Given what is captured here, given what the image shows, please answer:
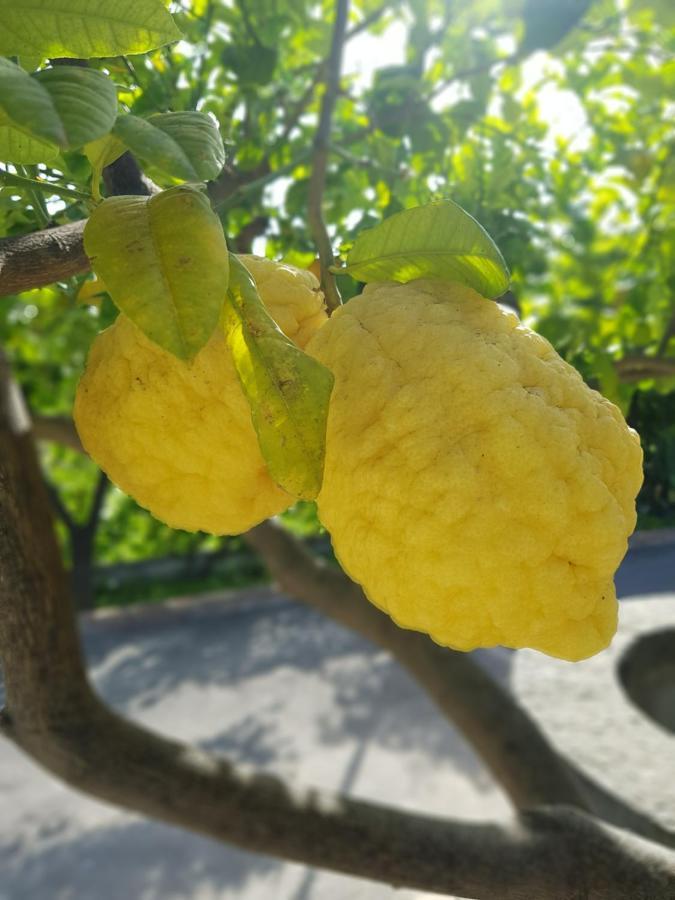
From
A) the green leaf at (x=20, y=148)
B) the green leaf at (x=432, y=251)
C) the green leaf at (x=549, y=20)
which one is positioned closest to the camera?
the green leaf at (x=20, y=148)

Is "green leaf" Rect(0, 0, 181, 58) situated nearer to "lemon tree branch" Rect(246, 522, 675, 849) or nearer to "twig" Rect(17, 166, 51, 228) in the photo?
"twig" Rect(17, 166, 51, 228)

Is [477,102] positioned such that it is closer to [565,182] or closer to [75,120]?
[565,182]

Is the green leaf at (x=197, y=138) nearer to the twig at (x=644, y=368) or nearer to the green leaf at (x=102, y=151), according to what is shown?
the green leaf at (x=102, y=151)

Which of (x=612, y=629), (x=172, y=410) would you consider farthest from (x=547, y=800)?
(x=172, y=410)

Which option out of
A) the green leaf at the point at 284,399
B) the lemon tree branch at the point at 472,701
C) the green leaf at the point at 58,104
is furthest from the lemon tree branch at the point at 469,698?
the green leaf at the point at 58,104

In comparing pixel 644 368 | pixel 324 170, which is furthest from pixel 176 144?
pixel 644 368

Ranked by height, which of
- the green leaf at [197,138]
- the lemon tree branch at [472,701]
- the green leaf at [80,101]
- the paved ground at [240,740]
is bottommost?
the paved ground at [240,740]
